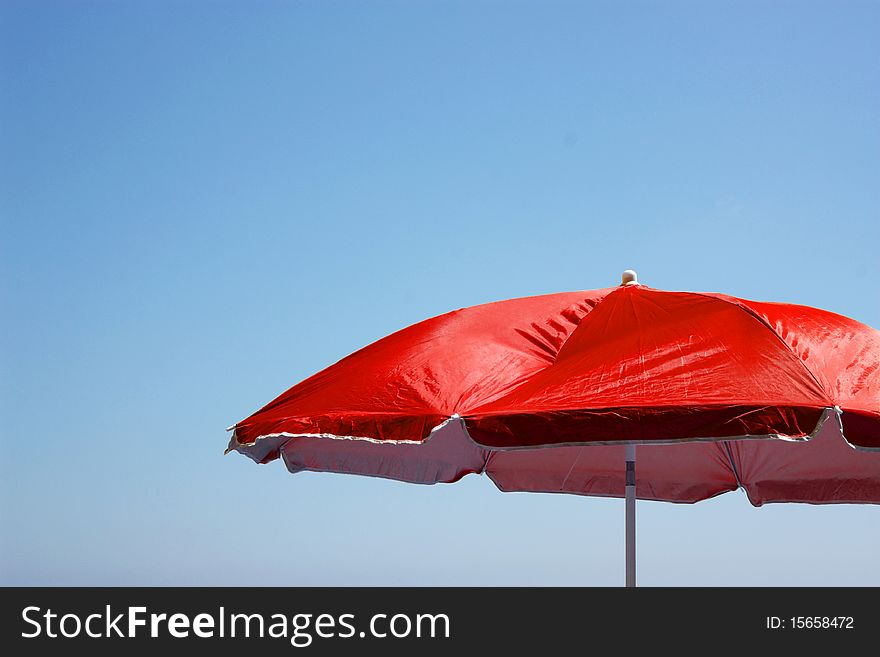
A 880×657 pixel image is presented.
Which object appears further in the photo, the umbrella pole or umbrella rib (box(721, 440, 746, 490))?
umbrella rib (box(721, 440, 746, 490))

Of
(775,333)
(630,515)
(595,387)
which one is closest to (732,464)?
(630,515)

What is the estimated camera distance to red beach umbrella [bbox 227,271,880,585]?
4.40m

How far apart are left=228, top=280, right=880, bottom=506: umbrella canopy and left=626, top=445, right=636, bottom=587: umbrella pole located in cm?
68

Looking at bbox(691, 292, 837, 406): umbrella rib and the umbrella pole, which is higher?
bbox(691, 292, 837, 406): umbrella rib

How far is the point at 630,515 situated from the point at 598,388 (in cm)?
164

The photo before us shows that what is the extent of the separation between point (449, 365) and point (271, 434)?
0.91 meters

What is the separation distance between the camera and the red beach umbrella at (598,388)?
4.40 m

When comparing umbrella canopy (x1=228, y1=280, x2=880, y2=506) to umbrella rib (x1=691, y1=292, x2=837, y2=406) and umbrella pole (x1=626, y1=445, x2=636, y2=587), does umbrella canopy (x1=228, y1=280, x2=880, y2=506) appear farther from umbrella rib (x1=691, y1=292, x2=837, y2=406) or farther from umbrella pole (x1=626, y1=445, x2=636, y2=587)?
umbrella pole (x1=626, y1=445, x2=636, y2=587)

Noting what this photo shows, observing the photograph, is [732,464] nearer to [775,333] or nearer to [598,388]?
[775,333]

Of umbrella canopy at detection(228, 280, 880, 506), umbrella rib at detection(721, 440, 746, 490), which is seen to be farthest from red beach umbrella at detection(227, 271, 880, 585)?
umbrella rib at detection(721, 440, 746, 490)

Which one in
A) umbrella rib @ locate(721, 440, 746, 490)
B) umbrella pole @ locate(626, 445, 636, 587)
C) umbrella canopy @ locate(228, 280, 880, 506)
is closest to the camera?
umbrella canopy @ locate(228, 280, 880, 506)

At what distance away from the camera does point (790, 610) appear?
471 cm

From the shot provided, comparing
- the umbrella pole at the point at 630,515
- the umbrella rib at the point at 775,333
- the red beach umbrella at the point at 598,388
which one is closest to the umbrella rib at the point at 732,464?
the red beach umbrella at the point at 598,388

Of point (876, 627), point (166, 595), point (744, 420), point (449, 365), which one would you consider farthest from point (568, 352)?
point (166, 595)
